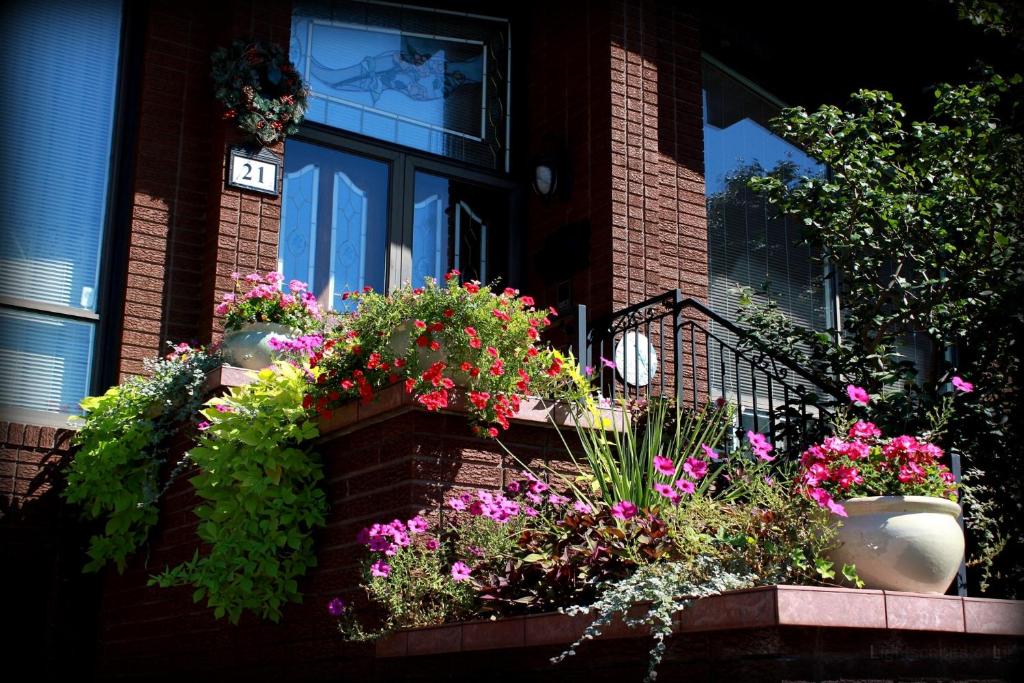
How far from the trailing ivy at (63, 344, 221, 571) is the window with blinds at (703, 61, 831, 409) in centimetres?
390

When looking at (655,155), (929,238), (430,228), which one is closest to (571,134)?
(655,155)

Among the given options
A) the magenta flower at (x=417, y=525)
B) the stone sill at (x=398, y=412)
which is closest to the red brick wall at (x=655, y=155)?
the stone sill at (x=398, y=412)

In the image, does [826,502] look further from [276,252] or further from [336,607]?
[276,252]

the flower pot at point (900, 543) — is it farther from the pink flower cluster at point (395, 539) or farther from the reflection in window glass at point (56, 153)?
the reflection in window glass at point (56, 153)

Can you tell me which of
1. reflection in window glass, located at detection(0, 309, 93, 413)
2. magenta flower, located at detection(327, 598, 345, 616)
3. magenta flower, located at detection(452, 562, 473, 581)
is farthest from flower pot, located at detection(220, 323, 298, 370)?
magenta flower, located at detection(452, 562, 473, 581)

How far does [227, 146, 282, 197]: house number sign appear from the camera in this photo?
6.88 meters

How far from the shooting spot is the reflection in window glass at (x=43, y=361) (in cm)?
638

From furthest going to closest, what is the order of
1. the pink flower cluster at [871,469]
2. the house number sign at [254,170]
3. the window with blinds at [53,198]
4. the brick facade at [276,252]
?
the house number sign at [254,170], the window with blinds at [53,198], the brick facade at [276,252], the pink flower cluster at [871,469]

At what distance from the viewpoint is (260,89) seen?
23.0ft

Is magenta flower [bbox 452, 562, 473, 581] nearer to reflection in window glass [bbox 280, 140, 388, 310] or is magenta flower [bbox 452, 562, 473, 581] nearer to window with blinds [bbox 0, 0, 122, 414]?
window with blinds [bbox 0, 0, 122, 414]

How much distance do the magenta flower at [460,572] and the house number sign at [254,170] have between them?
11.6 ft

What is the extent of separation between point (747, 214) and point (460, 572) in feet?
17.0

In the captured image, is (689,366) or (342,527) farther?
(689,366)

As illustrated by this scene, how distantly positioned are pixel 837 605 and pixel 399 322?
7.05 feet
